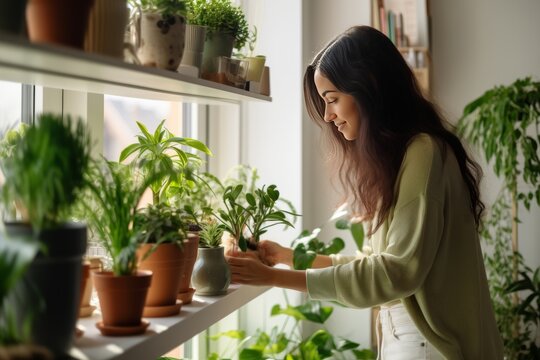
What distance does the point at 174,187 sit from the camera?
1.64 metres

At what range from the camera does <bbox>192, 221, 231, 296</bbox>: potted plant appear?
1537mm

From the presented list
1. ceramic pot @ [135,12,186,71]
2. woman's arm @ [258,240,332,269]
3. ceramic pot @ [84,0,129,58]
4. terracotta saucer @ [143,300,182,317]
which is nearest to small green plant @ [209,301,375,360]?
woman's arm @ [258,240,332,269]

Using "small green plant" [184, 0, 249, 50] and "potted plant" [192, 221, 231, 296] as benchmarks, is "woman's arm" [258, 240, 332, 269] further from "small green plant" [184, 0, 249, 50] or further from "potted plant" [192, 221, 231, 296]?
"small green plant" [184, 0, 249, 50]

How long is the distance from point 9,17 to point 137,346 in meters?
0.55

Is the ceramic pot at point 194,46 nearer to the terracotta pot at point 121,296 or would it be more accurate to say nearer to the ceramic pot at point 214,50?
the ceramic pot at point 214,50

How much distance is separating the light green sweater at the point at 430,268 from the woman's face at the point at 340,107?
0.60 ft

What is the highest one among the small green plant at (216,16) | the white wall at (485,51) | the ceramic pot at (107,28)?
the white wall at (485,51)

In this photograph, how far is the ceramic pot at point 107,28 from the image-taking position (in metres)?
1.06

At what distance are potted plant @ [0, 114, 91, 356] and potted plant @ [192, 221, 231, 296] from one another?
0.58 metres

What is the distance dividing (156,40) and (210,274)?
22.5 inches

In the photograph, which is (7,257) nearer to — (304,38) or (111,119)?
(111,119)

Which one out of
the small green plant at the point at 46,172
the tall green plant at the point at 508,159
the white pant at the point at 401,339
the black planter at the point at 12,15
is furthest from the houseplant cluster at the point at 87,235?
the tall green plant at the point at 508,159

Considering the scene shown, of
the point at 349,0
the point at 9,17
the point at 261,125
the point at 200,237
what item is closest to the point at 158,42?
the point at 9,17

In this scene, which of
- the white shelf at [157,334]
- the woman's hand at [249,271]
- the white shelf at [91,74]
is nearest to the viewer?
the white shelf at [91,74]
